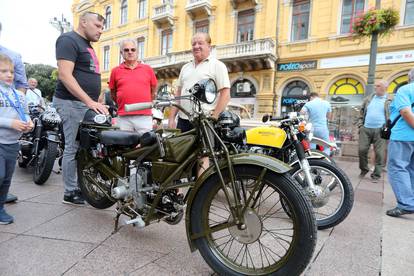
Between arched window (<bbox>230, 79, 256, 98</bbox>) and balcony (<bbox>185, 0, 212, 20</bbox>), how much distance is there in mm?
4909

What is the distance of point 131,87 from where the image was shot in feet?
9.82

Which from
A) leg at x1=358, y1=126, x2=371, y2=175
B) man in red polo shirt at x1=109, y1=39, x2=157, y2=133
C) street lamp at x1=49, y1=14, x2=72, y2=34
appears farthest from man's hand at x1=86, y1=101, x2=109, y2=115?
street lamp at x1=49, y1=14, x2=72, y2=34

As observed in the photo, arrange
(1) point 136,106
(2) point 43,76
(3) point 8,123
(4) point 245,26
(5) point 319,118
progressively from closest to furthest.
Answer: (1) point 136,106 → (3) point 8,123 → (5) point 319,118 → (4) point 245,26 → (2) point 43,76

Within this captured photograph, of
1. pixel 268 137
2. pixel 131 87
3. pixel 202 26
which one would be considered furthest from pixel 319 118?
pixel 202 26

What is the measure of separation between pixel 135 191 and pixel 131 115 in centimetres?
120

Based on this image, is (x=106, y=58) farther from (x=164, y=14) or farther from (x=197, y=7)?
(x=197, y=7)

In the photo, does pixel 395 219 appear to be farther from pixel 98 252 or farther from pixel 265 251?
pixel 98 252

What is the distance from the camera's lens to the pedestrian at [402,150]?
118 inches

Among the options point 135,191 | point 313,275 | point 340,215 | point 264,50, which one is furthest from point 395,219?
point 264,50

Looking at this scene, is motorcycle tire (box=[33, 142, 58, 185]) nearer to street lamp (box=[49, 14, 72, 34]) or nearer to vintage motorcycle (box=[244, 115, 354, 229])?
vintage motorcycle (box=[244, 115, 354, 229])

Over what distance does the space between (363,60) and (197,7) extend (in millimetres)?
10079

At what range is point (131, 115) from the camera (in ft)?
9.89

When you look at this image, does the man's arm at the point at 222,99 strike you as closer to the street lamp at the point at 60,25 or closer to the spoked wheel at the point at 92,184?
the spoked wheel at the point at 92,184

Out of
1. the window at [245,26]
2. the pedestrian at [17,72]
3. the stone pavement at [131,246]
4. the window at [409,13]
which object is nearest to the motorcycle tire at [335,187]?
the stone pavement at [131,246]
